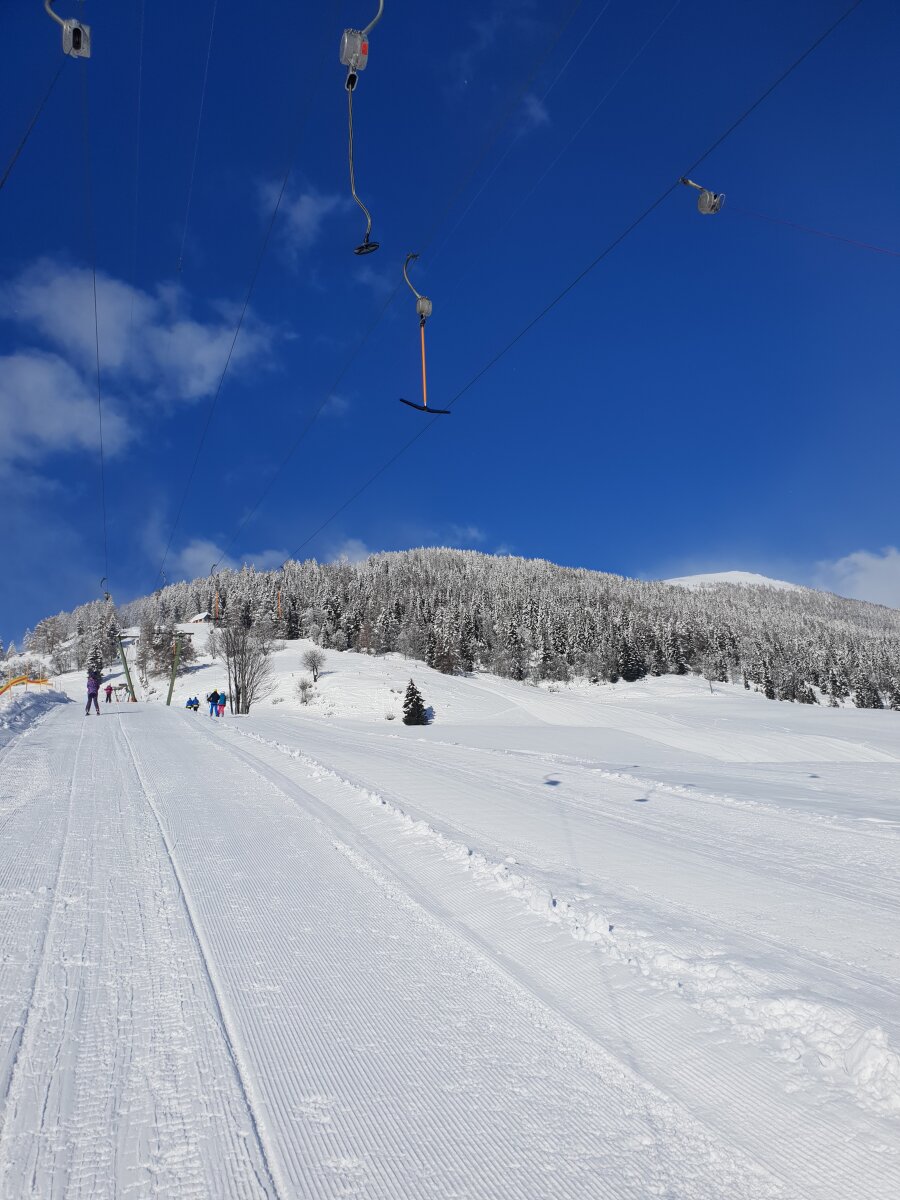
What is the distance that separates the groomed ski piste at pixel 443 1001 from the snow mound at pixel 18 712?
8.31m

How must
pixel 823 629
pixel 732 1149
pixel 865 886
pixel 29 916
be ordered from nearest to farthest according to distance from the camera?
pixel 732 1149 → pixel 29 916 → pixel 865 886 → pixel 823 629

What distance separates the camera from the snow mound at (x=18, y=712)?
598 inches

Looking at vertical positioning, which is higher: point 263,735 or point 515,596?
point 515,596

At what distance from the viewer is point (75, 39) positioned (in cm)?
644

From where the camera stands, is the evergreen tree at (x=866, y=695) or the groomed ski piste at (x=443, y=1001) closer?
the groomed ski piste at (x=443, y=1001)

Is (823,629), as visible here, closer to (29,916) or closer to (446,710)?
(446,710)

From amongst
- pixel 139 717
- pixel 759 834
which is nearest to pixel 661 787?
pixel 759 834

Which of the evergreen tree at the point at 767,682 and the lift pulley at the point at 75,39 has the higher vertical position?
the lift pulley at the point at 75,39

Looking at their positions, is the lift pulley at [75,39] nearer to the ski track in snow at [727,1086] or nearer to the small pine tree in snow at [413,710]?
the ski track in snow at [727,1086]

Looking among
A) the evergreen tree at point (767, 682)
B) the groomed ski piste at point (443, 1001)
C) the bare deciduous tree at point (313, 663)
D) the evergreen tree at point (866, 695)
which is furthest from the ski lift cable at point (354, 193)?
the evergreen tree at point (866, 695)

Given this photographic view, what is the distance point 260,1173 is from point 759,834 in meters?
Result: 7.00

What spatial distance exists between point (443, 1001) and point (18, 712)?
2092 cm

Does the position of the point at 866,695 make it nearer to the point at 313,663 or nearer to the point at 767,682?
the point at 767,682

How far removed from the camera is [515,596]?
13812 cm
